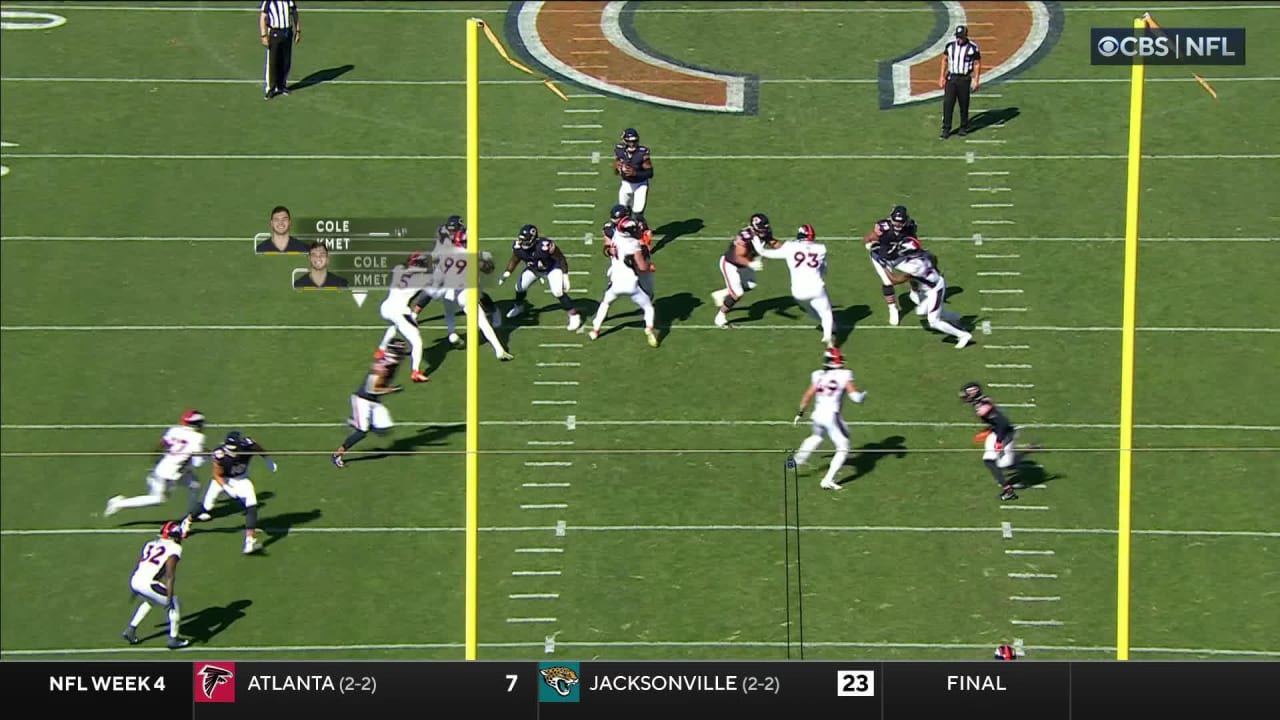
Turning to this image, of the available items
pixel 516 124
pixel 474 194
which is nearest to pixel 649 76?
pixel 516 124

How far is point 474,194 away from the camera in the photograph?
1888cm

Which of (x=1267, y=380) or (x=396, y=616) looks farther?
(x=1267, y=380)

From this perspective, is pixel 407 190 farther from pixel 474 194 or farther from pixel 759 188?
pixel 474 194

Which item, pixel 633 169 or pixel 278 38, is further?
pixel 278 38

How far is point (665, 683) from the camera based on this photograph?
19.3 metres

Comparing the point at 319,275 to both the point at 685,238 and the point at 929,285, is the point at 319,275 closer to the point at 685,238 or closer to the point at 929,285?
the point at 685,238

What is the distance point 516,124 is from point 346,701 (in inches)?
503

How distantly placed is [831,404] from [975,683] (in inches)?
213

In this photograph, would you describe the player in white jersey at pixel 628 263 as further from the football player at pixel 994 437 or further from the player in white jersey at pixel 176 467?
the player in white jersey at pixel 176 467

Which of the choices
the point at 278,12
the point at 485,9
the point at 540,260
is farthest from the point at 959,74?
the point at 278,12

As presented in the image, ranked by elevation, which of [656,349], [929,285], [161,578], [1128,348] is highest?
[929,285]

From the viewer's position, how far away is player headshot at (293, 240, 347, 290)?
2717 centimetres

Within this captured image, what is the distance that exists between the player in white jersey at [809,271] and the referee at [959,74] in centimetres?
387

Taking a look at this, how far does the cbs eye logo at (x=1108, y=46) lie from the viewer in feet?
104
